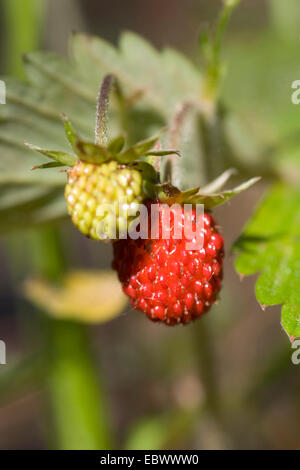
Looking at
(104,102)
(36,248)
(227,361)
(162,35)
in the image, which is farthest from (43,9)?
(162,35)

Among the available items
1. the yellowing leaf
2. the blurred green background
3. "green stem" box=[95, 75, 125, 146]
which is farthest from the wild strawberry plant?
the yellowing leaf

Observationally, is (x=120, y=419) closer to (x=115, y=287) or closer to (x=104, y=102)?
(x=115, y=287)

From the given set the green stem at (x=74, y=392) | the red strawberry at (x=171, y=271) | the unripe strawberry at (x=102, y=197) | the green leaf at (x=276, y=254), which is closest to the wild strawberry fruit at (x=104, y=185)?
the unripe strawberry at (x=102, y=197)

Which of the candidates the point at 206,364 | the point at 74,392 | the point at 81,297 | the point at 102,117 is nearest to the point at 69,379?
the point at 74,392

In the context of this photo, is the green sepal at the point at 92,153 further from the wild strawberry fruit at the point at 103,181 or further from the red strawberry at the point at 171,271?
the red strawberry at the point at 171,271

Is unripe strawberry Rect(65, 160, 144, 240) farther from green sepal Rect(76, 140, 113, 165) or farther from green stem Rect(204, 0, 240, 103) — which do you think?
green stem Rect(204, 0, 240, 103)

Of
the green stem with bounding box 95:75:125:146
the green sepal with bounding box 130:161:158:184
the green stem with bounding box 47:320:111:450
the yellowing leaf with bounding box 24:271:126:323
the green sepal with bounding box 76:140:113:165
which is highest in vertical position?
the green stem with bounding box 95:75:125:146
